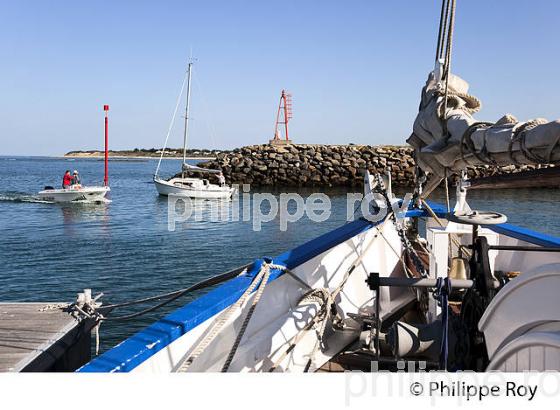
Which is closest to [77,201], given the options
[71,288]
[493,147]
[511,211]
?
[71,288]

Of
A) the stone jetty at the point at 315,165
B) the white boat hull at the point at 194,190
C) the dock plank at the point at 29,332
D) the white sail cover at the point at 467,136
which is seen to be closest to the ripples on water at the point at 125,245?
the white boat hull at the point at 194,190

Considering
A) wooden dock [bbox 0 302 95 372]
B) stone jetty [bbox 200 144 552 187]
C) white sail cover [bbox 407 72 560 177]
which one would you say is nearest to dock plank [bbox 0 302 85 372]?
wooden dock [bbox 0 302 95 372]

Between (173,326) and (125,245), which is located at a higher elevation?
(173,326)

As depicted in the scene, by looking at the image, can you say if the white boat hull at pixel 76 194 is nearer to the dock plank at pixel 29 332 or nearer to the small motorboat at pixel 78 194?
the small motorboat at pixel 78 194

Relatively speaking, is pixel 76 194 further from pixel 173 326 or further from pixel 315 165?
pixel 173 326

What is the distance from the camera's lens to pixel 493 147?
2.48 meters

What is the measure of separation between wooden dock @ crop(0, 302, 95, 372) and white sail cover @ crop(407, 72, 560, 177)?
3.46 meters

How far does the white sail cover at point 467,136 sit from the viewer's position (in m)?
2.10

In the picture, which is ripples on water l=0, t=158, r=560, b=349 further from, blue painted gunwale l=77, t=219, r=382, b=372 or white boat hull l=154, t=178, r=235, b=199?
blue painted gunwale l=77, t=219, r=382, b=372

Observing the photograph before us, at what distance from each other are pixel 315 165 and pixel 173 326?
38230 mm

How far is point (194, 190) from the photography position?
→ 29.2 metres

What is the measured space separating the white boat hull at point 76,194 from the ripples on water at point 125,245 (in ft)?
1.35

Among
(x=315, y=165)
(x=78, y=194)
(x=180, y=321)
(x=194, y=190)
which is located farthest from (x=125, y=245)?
(x=315, y=165)

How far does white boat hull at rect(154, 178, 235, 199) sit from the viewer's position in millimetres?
28875
